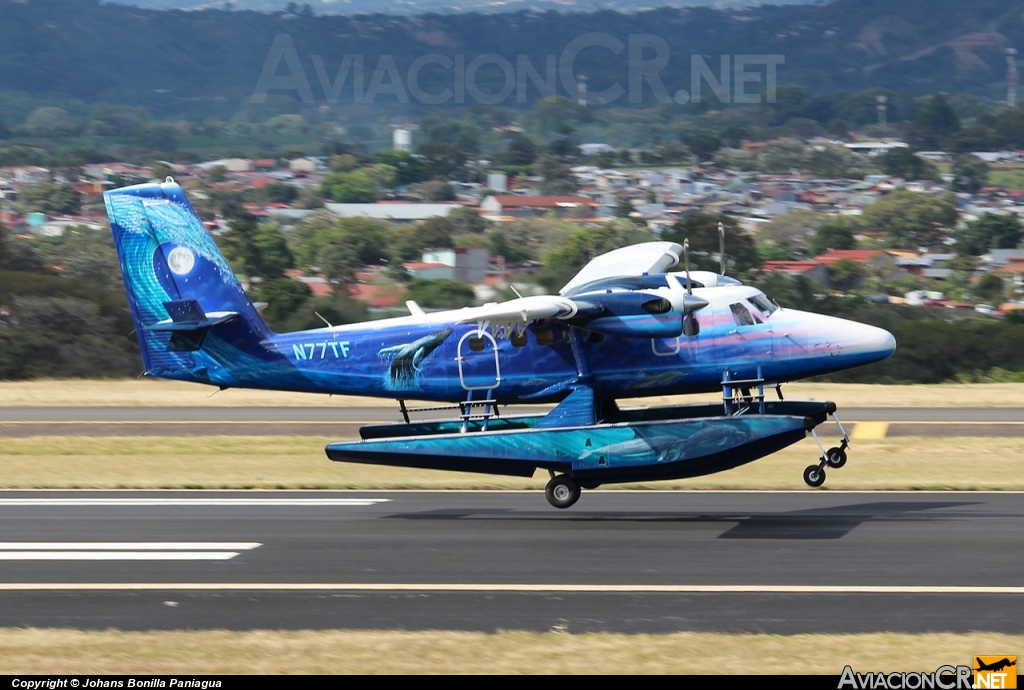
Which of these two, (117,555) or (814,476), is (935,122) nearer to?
(814,476)

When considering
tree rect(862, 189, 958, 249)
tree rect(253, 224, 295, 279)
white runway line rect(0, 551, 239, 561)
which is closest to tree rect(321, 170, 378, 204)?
tree rect(862, 189, 958, 249)

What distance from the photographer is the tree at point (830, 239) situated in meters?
81.7

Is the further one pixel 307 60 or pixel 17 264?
pixel 307 60

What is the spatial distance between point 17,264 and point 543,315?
163ft

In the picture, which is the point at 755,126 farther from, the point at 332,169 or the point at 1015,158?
the point at 332,169

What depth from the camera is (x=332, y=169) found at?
412 ft

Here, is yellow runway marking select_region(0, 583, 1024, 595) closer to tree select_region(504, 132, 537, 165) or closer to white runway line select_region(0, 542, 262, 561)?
white runway line select_region(0, 542, 262, 561)

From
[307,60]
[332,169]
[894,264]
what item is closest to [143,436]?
[894,264]

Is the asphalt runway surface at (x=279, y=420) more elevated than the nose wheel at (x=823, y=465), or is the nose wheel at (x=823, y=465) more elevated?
the nose wheel at (x=823, y=465)

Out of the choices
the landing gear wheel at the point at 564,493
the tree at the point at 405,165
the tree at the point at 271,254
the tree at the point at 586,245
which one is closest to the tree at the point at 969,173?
the tree at the point at 405,165

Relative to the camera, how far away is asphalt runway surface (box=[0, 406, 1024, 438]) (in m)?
27.9

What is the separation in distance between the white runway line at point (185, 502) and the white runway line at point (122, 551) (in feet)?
10.4

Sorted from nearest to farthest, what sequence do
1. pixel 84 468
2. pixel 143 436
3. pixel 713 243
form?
pixel 84 468 < pixel 143 436 < pixel 713 243

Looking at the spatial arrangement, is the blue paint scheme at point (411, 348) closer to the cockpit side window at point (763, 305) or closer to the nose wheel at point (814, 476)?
the cockpit side window at point (763, 305)
